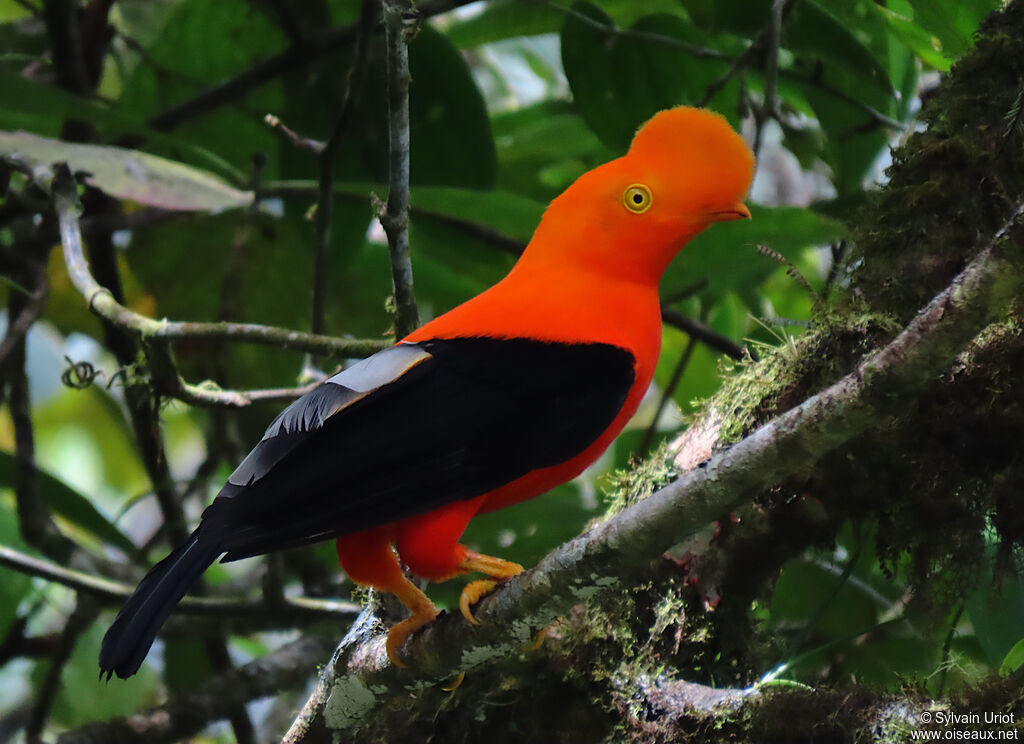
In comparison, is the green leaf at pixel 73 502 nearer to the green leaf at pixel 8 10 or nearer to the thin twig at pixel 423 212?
the thin twig at pixel 423 212

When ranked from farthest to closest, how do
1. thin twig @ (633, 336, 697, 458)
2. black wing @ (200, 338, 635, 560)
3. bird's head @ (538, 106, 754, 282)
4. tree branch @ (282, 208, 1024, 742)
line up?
thin twig @ (633, 336, 697, 458)
bird's head @ (538, 106, 754, 282)
black wing @ (200, 338, 635, 560)
tree branch @ (282, 208, 1024, 742)

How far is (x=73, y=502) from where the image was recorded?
3242 mm

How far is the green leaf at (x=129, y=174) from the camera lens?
8.22 feet

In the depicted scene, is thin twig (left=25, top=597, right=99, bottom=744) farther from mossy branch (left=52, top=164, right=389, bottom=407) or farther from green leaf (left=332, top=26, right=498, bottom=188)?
green leaf (left=332, top=26, right=498, bottom=188)

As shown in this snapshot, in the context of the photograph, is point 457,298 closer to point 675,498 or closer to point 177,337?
point 177,337

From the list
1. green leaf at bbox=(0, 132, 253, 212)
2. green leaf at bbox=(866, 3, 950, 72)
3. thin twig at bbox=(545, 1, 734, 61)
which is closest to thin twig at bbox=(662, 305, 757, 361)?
thin twig at bbox=(545, 1, 734, 61)

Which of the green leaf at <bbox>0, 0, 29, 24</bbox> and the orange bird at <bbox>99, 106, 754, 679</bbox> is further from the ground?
the green leaf at <bbox>0, 0, 29, 24</bbox>

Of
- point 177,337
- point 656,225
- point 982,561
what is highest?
point 656,225

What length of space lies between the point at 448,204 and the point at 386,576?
50.9 inches

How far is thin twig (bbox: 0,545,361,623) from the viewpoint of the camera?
2699mm

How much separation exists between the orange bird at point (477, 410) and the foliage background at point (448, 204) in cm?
32

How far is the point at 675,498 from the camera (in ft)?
4.45

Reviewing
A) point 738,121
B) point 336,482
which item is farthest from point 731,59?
point 336,482

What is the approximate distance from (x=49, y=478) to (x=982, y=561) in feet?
8.62
